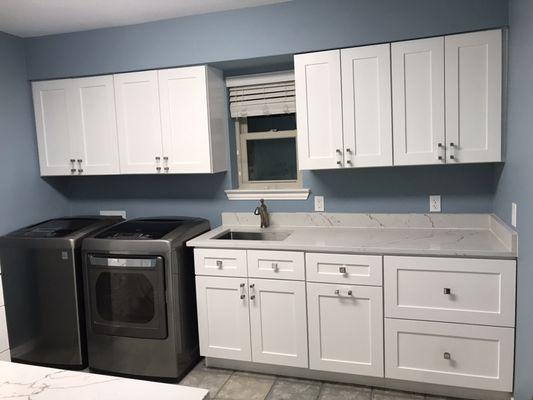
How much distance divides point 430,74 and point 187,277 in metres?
1.99

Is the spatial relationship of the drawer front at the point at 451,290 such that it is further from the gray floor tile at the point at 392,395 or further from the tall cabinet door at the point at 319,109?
the tall cabinet door at the point at 319,109

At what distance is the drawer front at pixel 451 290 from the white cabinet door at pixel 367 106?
0.69 m

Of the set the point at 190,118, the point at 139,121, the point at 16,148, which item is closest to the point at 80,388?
the point at 190,118

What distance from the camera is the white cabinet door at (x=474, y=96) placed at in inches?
98.9

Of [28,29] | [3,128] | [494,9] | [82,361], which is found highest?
[28,29]

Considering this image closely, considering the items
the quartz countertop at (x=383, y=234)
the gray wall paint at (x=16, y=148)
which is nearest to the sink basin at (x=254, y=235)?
the quartz countertop at (x=383, y=234)

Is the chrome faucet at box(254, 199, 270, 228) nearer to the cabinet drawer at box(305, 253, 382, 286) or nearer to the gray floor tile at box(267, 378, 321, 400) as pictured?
the cabinet drawer at box(305, 253, 382, 286)

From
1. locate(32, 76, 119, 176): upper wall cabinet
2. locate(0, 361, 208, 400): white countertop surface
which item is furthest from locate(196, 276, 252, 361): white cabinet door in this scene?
locate(0, 361, 208, 400): white countertop surface

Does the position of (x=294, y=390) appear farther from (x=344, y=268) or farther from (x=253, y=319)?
(x=344, y=268)

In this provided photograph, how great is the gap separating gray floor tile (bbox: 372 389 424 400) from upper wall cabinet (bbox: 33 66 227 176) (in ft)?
5.84

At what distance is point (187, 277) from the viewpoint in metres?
2.98

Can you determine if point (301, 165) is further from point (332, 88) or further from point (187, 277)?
point (187, 277)

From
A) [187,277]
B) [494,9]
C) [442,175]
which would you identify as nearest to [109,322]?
[187,277]

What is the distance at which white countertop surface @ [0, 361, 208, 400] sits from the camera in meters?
1.08
